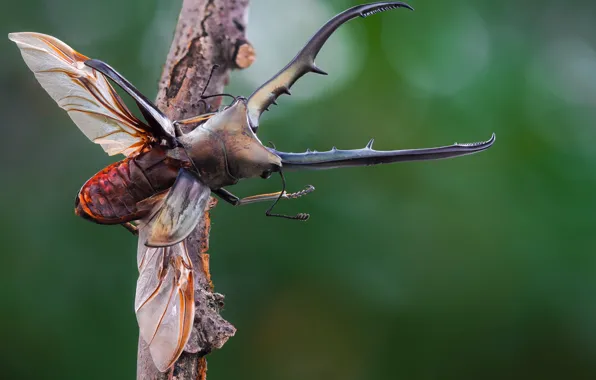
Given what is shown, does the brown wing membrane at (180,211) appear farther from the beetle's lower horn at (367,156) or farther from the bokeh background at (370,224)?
the bokeh background at (370,224)

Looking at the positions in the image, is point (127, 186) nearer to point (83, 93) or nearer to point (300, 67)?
point (83, 93)

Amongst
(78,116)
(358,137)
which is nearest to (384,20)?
(358,137)

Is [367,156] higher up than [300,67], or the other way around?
[300,67]

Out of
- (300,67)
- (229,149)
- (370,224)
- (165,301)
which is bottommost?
(370,224)

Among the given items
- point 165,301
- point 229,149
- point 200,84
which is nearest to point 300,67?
point 229,149

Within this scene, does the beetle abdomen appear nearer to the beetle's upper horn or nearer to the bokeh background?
the beetle's upper horn

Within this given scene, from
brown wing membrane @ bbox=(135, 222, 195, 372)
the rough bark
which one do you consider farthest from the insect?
the rough bark

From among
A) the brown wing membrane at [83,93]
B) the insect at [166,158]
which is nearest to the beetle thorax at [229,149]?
the insect at [166,158]
